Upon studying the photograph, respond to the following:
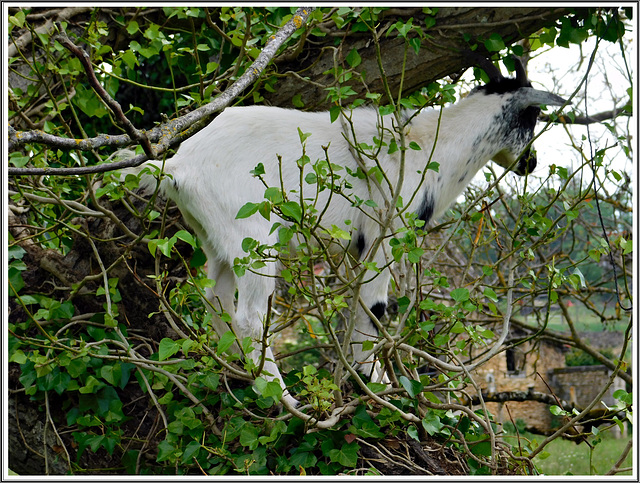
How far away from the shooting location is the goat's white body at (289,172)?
2781 millimetres

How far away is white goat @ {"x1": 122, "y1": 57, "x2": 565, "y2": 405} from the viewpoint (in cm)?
278

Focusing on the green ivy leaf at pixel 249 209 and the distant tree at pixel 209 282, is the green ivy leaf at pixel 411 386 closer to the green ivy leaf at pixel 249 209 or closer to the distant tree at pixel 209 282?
the distant tree at pixel 209 282

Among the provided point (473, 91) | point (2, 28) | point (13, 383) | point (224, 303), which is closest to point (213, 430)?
point (224, 303)

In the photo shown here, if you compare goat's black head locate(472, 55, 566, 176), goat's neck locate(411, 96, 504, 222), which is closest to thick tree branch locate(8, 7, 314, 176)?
goat's neck locate(411, 96, 504, 222)

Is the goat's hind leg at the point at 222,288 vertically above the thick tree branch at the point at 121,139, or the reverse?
the thick tree branch at the point at 121,139

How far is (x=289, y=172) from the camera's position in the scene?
2934 mm

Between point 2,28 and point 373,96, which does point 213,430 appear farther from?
point 2,28

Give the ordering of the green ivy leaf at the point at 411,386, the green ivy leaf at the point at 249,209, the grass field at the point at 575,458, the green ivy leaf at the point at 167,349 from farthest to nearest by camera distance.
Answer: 1. the grass field at the point at 575,458
2. the green ivy leaf at the point at 411,386
3. the green ivy leaf at the point at 167,349
4. the green ivy leaf at the point at 249,209

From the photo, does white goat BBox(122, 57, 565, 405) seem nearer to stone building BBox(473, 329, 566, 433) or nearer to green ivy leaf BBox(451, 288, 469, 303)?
green ivy leaf BBox(451, 288, 469, 303)

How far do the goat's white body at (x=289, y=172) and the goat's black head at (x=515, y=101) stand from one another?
2 centimetres

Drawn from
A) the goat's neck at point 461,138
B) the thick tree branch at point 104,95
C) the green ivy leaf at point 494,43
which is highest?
the green ivy leaf at point 494,43

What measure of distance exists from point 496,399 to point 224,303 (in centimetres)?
197

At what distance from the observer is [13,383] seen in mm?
3268

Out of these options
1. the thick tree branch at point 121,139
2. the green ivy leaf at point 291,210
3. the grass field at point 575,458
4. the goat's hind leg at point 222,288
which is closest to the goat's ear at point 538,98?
the thick tree branch at point 121,139
